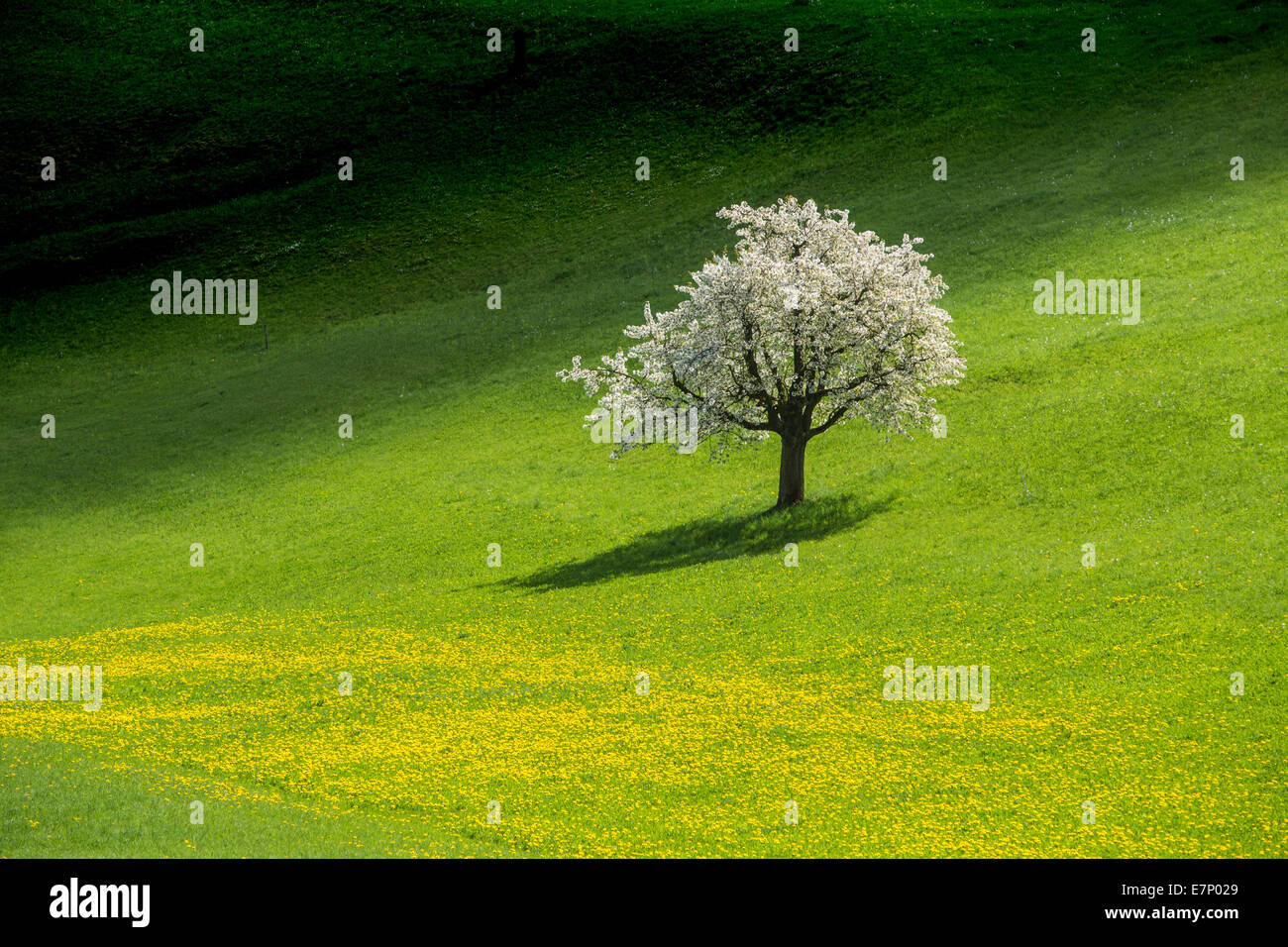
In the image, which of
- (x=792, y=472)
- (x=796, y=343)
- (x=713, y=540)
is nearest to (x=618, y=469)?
(x=713, y=540)

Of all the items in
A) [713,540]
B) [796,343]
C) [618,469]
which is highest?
[796,343]

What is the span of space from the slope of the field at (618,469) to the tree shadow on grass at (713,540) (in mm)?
374

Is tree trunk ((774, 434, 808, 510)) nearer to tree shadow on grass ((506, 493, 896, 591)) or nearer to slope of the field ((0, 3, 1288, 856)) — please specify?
tree shadow on grass ((506, 493, 896, 591))

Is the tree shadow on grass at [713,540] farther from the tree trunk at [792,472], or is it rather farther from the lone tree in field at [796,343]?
the lone tree in field at [796,343]

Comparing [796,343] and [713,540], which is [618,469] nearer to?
[713,540]

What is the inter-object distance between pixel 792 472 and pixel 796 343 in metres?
5.34

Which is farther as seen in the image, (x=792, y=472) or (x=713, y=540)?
(x=792, y=472)

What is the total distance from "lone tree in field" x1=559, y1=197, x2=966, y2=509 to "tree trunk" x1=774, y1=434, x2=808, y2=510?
4cm

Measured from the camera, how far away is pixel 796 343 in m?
46.6

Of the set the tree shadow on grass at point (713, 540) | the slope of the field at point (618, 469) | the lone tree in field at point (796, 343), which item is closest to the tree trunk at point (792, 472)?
the lone tree in field at point (796, 343)

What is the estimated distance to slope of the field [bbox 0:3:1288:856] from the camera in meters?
26.7

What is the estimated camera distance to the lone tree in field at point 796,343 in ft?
152

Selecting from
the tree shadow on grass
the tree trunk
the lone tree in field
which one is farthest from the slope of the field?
the lone tree in field

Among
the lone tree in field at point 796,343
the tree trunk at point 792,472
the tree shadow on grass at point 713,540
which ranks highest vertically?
the lone tree in field at point 796,343
